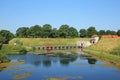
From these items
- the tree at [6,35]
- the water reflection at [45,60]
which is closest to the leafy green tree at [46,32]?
the tree at [6,35]

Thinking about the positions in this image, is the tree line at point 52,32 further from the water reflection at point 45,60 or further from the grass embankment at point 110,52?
the water reflection at point 45,60

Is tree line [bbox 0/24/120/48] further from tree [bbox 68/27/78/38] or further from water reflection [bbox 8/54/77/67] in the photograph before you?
water reflection [bbox 8/54/77/67]

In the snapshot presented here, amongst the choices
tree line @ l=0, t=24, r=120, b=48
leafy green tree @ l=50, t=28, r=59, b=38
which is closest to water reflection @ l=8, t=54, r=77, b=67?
tree line @ l=0, t=24, r=120, b=48

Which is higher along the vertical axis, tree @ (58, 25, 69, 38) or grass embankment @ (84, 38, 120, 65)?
tree @ (58, 25, 69, 38)

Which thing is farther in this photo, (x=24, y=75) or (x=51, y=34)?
(x=51, y=34)

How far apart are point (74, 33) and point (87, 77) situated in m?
117

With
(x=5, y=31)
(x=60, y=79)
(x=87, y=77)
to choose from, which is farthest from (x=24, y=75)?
(x=5, y=31)

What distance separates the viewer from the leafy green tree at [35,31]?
146712mm

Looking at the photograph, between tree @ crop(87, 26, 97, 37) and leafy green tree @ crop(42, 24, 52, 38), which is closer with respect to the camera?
leafy green tree @ crop(42, 24, 52, 38)

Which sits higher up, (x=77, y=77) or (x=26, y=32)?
(x=26, y=32)

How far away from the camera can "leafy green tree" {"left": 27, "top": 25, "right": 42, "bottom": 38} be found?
147 meters

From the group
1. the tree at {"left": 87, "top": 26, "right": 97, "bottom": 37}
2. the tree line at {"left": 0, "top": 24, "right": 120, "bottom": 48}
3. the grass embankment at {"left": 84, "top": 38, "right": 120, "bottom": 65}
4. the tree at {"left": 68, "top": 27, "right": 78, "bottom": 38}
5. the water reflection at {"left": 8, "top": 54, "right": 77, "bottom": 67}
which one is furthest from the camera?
the tree at {"left": 87, "top": 26, "right": 97, "bottom": 37}

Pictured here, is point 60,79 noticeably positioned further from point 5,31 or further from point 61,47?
point 5,31

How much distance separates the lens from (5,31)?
13538 cm
